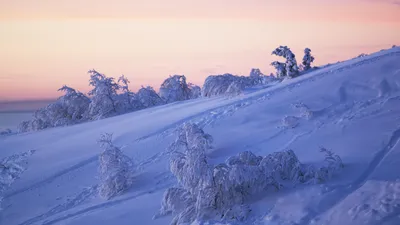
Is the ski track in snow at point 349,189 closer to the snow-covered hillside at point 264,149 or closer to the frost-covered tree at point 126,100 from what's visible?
the snow-covered hillside at point 264,149

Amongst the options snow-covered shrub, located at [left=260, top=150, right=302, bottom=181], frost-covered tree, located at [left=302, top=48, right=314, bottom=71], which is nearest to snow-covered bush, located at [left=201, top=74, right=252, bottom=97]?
frost-covered tree, located at [left=302, top=48, right=314, bottom=71]

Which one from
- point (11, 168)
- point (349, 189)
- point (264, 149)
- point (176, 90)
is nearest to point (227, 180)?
point (349, 189)

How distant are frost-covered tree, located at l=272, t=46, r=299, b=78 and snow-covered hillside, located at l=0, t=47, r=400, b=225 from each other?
2539 mm

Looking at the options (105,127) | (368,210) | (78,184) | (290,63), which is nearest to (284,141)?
(368,210)

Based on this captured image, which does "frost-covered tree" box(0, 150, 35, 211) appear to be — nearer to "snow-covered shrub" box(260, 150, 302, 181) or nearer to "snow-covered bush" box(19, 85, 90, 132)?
"snow-covered shrub" box(260, 150, 302, 181)

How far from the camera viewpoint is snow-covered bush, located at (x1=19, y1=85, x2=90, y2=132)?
2286 cm

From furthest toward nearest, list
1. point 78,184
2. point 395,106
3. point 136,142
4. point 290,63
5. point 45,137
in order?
1. point 290,63
2. point 45,137
3. point 136,142
4. point 395,106
5. point 78,184

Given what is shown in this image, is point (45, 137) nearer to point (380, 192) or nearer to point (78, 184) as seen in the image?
point (78, 184)

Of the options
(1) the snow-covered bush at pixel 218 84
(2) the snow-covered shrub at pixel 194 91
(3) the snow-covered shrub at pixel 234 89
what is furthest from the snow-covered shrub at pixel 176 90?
(3) the snow-covered shrub at pixel 234 89

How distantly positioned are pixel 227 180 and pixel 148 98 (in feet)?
55.9

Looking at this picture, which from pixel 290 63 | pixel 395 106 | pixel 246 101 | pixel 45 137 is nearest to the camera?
pixel 395 106

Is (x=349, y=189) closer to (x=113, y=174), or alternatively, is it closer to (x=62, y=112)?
(x=113, y=174)

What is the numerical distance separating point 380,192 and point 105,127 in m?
11.6

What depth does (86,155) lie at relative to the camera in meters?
13.6
